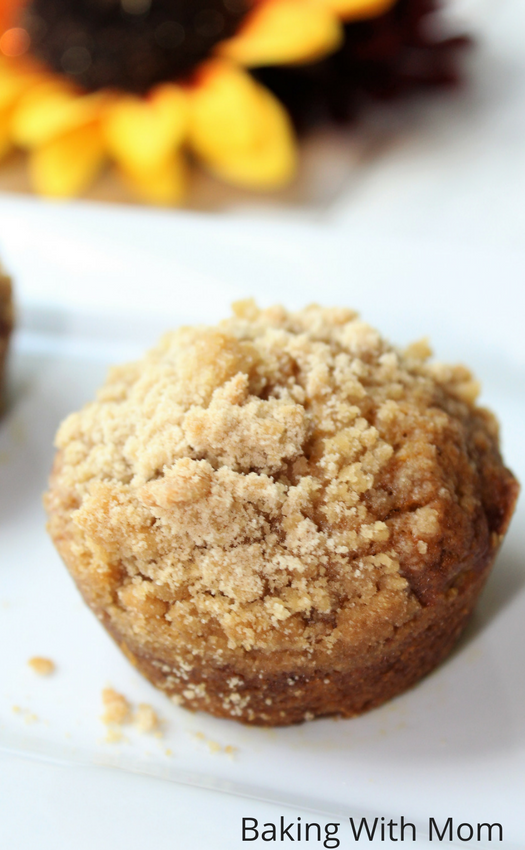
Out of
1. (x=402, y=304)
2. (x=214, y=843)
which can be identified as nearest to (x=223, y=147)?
(x=402, y=304)

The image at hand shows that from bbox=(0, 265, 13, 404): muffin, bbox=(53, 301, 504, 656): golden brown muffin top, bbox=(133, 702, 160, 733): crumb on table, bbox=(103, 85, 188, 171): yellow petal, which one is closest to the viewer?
bbox=(53, 301, 504, 656): golden brown muffin top

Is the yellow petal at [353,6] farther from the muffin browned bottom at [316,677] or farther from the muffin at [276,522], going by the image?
the muffin browned bottom at [316,677]

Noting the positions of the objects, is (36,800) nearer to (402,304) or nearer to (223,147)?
(402,304)

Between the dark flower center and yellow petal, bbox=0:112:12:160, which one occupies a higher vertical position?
the dark flower center

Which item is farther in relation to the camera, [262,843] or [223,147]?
[223,147]

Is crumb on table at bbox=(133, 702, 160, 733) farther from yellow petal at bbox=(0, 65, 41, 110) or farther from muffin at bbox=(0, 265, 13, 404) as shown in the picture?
yellow petal at bbox=(0, 65, 41, 110)

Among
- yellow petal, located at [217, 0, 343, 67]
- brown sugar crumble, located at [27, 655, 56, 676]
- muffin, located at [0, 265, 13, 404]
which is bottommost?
brown sugar crumble, located at [27, 655, 56, 676]

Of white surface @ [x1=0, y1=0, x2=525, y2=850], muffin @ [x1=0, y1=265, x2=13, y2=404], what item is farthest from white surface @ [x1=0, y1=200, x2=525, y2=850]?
muffin @ [x1=0, y1=265, x2=13, y2=404]
